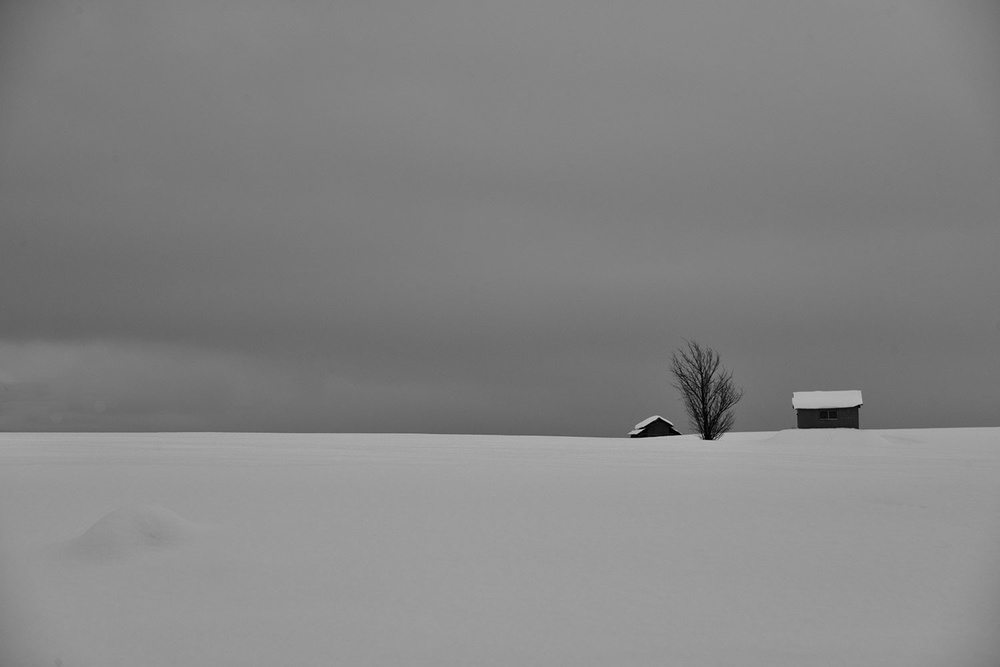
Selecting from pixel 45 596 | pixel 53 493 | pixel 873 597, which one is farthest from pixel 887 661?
pixel 53 493

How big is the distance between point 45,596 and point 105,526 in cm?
294

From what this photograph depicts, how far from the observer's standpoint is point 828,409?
55.5m

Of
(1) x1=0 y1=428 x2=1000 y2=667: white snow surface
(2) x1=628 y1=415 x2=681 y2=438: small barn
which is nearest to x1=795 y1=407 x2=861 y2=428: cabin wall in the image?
(2) x1=628 y1=415 x2=681 y2=438: small barn

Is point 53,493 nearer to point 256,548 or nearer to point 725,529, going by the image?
point 256,548

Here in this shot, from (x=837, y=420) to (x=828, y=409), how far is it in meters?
0.94

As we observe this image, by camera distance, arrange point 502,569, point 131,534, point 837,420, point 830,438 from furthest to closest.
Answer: point 837,420 < point 830,438 < point 131,534 < point 502,569

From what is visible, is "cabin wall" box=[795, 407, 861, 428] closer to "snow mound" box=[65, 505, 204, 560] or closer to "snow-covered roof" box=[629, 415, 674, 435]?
A: "snow-covered roof" box=[629, 415, 674, 435]

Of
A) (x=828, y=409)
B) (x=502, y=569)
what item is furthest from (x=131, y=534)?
(x=828, y=409)

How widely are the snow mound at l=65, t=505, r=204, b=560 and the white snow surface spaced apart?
0.17 ft

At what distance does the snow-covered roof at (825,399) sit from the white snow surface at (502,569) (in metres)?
30.6

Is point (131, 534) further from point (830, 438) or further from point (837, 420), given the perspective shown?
point (837, 420)

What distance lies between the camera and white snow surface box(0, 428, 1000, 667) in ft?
40.9

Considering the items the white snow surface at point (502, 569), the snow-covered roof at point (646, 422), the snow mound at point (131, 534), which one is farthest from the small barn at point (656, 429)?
the snow mound at point (131, 534)

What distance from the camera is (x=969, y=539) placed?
17.3 m
